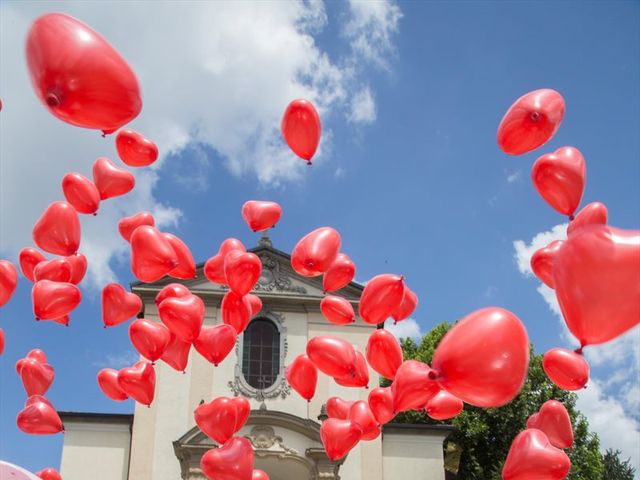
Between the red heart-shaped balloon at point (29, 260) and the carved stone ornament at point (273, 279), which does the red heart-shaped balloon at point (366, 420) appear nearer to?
the red heart-shaped balloon at point (29, 260)

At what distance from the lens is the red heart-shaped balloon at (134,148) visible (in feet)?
25.8

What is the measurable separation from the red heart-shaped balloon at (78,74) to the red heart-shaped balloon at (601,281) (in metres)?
3.33

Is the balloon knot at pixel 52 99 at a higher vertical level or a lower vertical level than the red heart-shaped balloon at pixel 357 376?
higher

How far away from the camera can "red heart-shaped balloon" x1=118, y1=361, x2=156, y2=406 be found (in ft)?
27.1

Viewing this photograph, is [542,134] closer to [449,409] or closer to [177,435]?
[449,409]

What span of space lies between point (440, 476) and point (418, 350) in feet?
34.4

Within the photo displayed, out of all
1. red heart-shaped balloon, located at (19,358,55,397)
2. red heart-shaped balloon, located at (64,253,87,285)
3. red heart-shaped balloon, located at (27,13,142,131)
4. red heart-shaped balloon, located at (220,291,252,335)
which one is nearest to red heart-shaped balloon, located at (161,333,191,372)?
red heart-shaped balloon, located at (220,291,252,335)

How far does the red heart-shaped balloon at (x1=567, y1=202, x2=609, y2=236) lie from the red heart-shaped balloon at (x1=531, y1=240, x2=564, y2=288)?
63 centimetres

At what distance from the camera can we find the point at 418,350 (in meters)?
27.6

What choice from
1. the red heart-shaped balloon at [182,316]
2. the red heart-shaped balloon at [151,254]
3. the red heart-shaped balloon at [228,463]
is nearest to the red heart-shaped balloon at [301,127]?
the red heart-shaped balloon at [151,254]

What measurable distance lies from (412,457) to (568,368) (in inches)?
435

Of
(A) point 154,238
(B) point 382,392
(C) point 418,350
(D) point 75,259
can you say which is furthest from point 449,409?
(C) point 418,350

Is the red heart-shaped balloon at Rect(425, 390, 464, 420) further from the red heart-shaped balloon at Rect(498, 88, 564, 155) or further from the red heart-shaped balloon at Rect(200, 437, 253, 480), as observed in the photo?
the red heart-shaped balloon at Rect(498, 88, 564, 155)

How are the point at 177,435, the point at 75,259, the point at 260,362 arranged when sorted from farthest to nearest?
1. the point at 260,362
2. the point at 177,435
3. the point at 75,259
